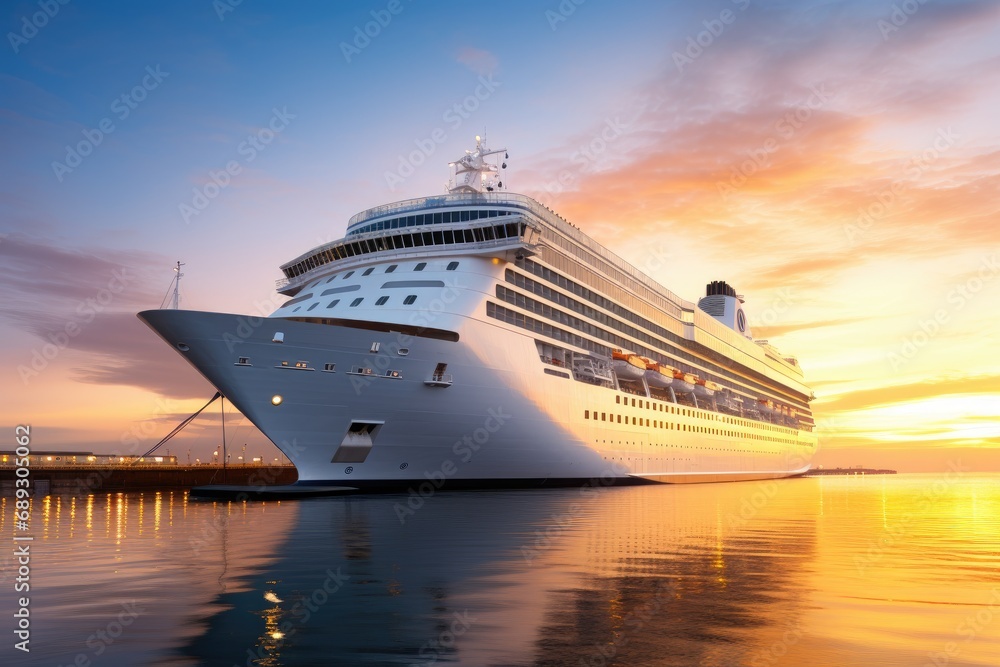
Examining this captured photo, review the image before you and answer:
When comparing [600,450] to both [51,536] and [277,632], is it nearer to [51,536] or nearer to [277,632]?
[51,536]

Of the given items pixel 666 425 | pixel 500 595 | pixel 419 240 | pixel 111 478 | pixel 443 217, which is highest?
pixel 443 217

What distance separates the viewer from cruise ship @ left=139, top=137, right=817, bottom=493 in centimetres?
3120

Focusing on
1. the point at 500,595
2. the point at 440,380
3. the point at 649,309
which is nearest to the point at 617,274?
the point at 649,309

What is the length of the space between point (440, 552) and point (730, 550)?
687 centimetres

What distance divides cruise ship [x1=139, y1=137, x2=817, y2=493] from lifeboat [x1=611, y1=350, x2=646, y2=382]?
0.13 m

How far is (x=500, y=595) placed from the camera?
11484mm

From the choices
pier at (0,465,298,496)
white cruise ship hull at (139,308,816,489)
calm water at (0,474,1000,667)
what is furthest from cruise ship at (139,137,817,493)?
pier at (0,465,298,496)

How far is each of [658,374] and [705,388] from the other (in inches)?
594

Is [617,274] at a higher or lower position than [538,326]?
higher

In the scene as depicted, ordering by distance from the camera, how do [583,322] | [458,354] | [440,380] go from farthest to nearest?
[583,322], [458,354], [440,380]

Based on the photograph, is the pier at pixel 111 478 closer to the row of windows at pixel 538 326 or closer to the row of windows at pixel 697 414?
the row of windows at pixel 538 326

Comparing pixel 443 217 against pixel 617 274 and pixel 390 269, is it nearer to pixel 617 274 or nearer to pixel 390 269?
pixel 390 269

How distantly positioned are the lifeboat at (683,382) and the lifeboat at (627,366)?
862cm

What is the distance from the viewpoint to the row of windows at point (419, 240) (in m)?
40.4
